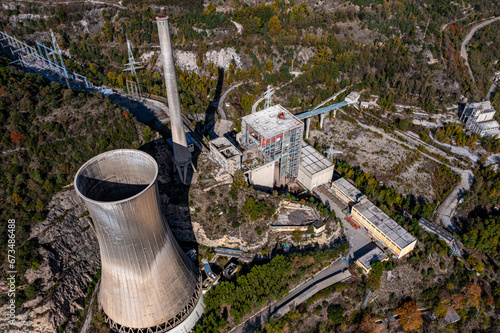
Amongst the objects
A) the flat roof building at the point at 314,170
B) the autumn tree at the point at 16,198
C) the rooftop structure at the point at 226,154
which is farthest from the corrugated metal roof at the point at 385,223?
the autumn tree at the point at 16,198

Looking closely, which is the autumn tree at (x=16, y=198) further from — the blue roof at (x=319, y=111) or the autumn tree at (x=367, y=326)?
the blue roof at (x=319, y=111)

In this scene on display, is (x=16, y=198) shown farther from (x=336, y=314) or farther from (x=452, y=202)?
(x=452, y=202)

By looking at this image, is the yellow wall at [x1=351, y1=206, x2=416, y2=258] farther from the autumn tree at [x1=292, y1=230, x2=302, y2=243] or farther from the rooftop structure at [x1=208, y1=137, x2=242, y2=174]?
the rooftop structure at [x1=208, y1=137, x2=242, y2=174]

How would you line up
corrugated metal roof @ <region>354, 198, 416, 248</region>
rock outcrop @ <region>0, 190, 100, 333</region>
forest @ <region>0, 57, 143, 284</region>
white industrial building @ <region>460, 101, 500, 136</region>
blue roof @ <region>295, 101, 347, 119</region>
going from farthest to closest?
white industrial building @ <region>460, 101, 500, 136</region>, blue roof @ <region>295, 101, 347, 119</region>, corrugated metal roof @ <region>354, 198, 416, 248</region>, forest @ <region>0, 57, 143, 284</region>, rock outcrop @ <region>0, 190, 100, 333</region>

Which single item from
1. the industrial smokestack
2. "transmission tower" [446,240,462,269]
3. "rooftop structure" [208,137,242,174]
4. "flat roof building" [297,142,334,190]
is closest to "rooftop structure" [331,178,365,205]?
"flat roof building" [297,142,334,190]

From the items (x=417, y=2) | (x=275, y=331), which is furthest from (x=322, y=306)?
(x=417, y=2)

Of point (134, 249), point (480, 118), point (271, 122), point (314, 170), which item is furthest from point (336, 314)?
point (480, 118)
